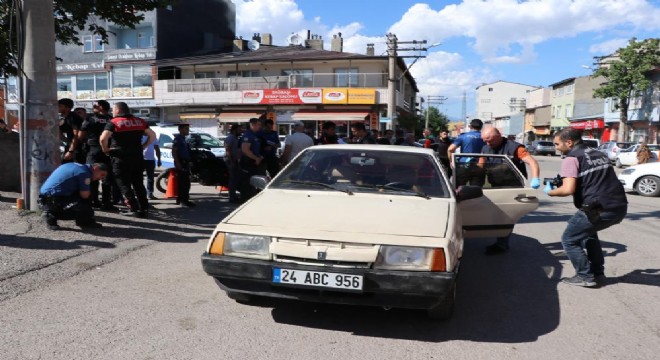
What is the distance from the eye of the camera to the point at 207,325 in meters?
3.64

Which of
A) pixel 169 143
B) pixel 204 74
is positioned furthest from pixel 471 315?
pixel 204 74

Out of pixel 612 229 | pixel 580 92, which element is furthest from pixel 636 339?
pixel 580 92

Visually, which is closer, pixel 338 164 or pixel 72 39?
pixel 338 164

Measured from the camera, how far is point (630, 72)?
4072 centimetres

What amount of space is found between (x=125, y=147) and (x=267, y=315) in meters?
4.31

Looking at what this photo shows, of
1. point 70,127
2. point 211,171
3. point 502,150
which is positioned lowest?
point 211,171

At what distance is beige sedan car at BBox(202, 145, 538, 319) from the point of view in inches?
129

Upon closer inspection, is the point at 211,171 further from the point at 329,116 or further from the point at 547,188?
the point at 329,116

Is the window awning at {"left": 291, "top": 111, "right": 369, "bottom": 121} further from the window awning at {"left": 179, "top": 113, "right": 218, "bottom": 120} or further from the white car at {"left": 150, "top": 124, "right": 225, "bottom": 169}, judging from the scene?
the white car at {"left": 150, "top": 124, "right": 225, "bottom": 169}

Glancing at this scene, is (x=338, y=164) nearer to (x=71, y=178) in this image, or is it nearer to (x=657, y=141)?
(x=71, y=178)

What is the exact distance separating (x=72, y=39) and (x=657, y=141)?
46900mm

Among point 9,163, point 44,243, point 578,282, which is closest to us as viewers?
point 578,282

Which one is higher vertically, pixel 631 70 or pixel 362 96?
pixel 631 70

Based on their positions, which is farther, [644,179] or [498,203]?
[644,179]
